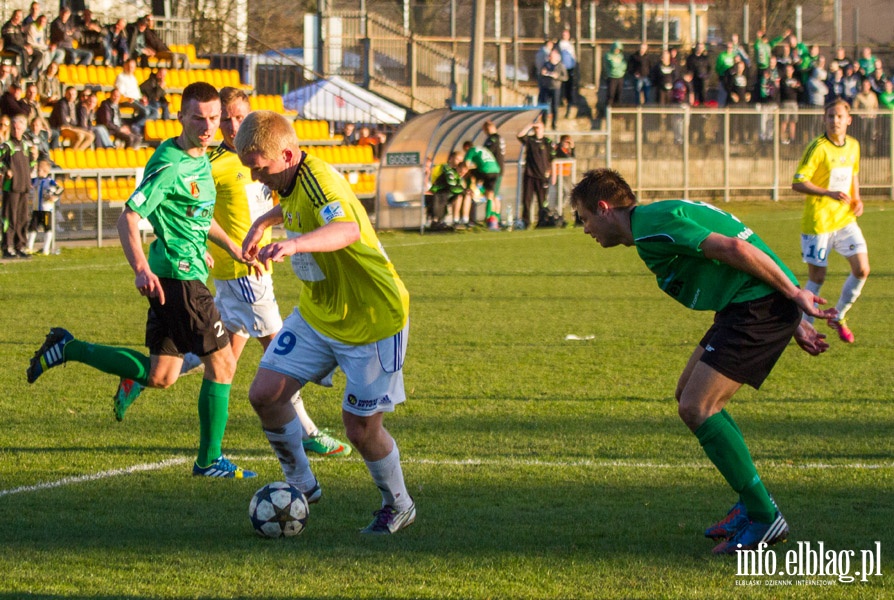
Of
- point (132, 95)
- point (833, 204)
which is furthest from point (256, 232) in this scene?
point (132, 95)

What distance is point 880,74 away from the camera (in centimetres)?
3469

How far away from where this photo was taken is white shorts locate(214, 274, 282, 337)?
676 centimetres

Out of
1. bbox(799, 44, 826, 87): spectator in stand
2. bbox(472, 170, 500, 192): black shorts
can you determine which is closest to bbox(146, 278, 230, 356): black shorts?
bbox(472, 170, 500, 192): black shorts

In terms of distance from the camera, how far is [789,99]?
32.8m

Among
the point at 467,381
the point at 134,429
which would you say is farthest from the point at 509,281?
the point at 134,429

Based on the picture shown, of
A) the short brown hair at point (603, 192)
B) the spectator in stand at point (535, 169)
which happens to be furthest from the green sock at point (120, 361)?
the spectator in stand at point (535, 169)

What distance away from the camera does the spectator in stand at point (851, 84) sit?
33.6 meters

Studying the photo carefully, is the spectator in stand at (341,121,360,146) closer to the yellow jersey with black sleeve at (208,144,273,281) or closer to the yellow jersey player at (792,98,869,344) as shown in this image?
the yellow jersey player at (792,98,869,344)

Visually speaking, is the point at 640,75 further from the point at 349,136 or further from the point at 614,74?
the point at 349,136

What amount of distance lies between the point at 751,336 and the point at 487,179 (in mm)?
18351

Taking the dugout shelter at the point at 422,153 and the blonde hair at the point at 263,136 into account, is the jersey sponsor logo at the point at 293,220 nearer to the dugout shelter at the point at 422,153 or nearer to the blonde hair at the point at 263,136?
the blonde hair at the point at 263,136

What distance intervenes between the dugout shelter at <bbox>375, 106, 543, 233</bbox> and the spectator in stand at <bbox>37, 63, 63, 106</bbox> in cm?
626

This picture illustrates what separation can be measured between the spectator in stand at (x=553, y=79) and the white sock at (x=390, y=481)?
26.7 m

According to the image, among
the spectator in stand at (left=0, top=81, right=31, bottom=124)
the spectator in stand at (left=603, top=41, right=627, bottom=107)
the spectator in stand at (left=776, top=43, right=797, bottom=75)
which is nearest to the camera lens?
the spectator in stand at (left=0, top=81, right=31, bottom=124)
